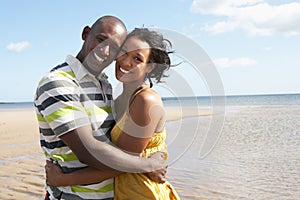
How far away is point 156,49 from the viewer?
94.8 inches

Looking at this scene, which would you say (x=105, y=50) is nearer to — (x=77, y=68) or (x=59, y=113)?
(x=77, y=68)

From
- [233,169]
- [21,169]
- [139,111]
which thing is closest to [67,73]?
[139,111]

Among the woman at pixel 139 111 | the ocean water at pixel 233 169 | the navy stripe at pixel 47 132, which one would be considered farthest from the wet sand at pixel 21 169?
the navy stripe at pixel 47 132

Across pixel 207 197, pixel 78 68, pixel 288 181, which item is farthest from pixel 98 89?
pixel 288 181

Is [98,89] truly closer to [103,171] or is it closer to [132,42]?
[132,42]

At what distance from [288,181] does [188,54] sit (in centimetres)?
549

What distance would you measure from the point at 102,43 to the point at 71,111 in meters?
0.46

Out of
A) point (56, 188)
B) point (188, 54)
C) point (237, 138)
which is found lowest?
point (237, 138)

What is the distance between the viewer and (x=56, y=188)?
2.33 m

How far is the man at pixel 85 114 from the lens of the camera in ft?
6.70

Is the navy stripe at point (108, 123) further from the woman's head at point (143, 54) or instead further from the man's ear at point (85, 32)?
the man's ear at point (85, 32)

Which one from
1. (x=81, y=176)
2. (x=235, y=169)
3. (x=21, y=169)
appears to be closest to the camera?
(x=81, y=176)

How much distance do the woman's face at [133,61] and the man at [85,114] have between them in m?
0.05

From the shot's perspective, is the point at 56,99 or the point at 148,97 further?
the point at 148,97
